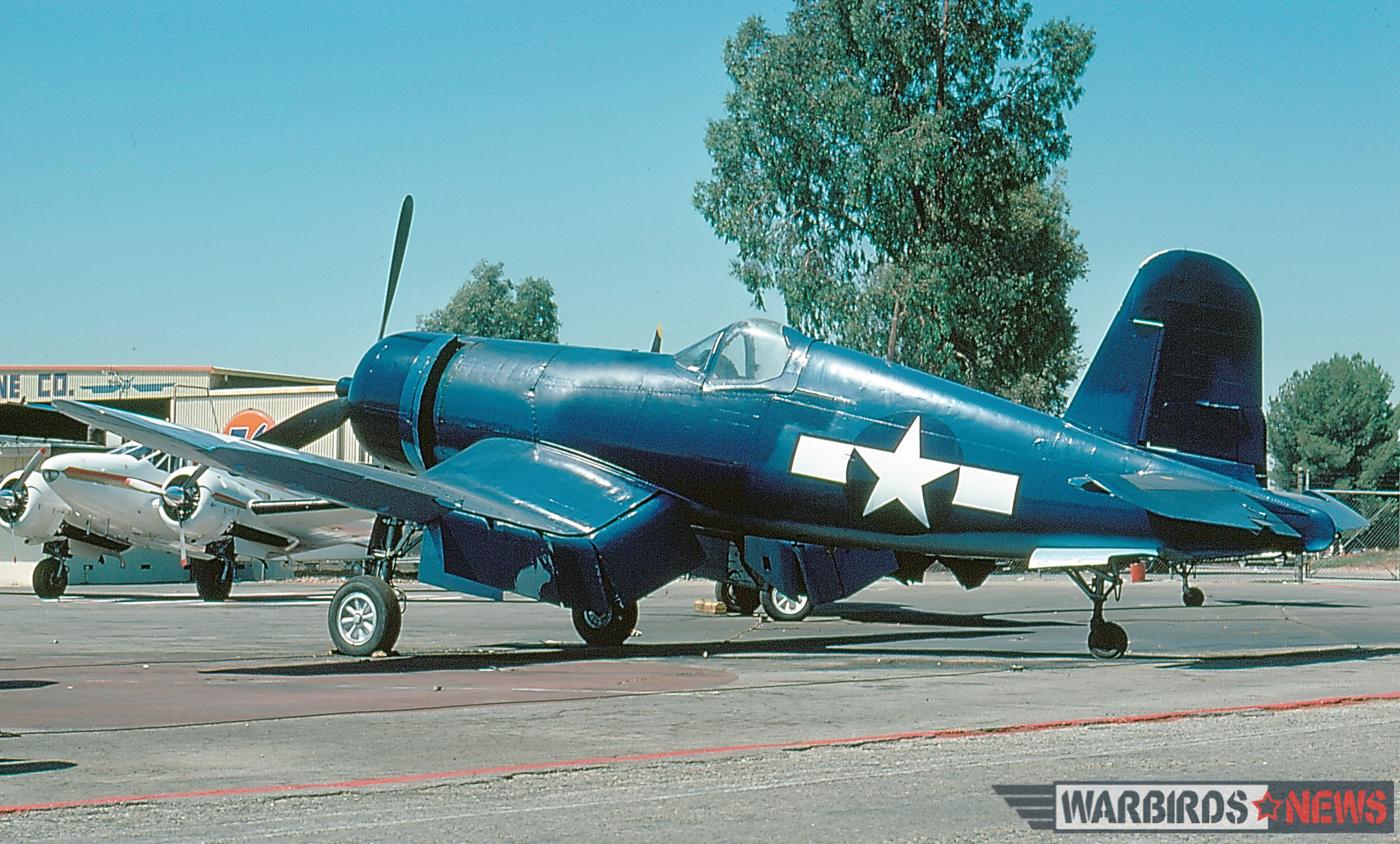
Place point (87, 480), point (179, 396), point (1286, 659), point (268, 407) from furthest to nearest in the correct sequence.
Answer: point (179, 396) < point (268, 407) < point (87, 480) < point (1286, 659)

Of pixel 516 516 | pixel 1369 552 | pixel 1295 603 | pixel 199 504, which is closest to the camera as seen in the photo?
pixel 516 516

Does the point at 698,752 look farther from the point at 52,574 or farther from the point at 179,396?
the point at 179,396

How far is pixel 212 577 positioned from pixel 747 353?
1460 centimetres

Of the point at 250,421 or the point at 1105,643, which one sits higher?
the point at 250,421

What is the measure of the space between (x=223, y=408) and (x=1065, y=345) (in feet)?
96.4

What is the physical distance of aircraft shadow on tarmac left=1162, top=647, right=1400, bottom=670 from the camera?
11.9m

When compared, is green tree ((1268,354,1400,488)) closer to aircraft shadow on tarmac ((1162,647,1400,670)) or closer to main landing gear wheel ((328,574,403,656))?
aircraft shadow on tarmac ((1162,647,1400,670))

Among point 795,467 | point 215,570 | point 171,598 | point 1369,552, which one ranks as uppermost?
point 795,467

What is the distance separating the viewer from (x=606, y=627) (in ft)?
47.0

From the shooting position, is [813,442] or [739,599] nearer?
[813,442]

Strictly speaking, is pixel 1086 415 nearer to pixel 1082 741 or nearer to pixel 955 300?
pixel 1082 741

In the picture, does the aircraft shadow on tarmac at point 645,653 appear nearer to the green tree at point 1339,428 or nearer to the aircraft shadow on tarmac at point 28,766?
the aircraft shadow on tarmac at point 28,766

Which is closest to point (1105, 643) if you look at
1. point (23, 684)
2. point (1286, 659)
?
point (1286, 659)

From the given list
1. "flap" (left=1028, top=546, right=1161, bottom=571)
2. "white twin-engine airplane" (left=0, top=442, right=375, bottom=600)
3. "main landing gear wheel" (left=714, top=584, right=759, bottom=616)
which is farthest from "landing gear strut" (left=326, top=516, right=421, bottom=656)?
"white twin-engine airplane" (left=0, top=442, right=375, bottom=600)
